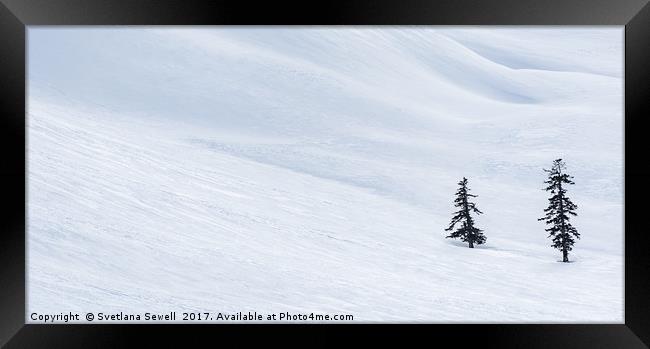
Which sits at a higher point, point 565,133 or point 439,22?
point 565,133

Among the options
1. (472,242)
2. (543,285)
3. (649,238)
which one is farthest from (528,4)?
(472,242)

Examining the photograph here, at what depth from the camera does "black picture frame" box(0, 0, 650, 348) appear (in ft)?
9.61

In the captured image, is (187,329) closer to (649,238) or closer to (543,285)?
(649,238)

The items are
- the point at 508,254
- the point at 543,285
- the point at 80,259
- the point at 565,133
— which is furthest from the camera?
the point at 565,133

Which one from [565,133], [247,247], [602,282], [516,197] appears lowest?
[602,282]

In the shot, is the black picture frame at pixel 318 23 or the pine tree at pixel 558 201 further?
the pine tree at pixel 558 201

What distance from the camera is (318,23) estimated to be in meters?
3.05

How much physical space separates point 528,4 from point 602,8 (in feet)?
1.41

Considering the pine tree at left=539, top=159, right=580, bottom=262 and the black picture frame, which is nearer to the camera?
the black picture frame

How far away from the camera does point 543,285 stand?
10.1 meters

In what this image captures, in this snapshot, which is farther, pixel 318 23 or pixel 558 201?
pixel 558 201

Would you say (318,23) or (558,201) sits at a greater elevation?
(318,23)

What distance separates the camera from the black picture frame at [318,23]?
2.93 metres

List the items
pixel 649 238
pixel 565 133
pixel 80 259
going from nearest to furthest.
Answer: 1. pixel 649 238
2. pixel 80 259
3. pixel 565 133
